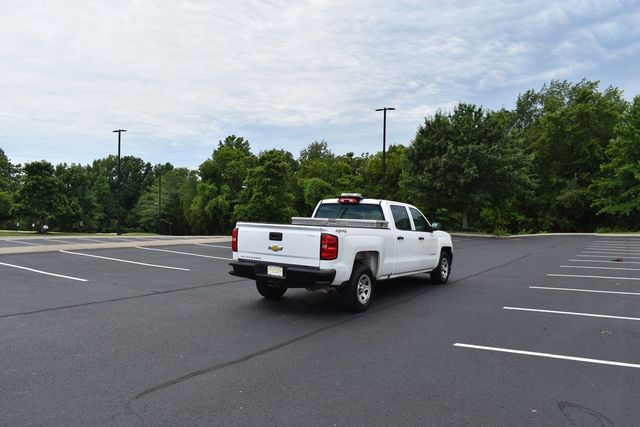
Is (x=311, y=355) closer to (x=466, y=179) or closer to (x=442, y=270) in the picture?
(x=442, y=270)

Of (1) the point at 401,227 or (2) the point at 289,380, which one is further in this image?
(1) the point at 401,227

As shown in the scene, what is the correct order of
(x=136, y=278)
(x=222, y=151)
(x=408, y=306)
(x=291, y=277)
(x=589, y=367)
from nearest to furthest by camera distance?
1. (x=589, y=367)
2. (x=291, y=277)
3. (x=408, y=306)
4. (x=136, y=278)
5. (x=222, y=151)

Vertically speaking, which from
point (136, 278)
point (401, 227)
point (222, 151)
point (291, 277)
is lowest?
point (136, 278)

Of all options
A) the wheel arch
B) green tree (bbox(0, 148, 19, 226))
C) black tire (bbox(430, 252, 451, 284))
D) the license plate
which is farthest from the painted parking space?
green tree (bbox(0, 148, 19, 226))

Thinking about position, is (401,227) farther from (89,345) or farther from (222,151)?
(222,151)

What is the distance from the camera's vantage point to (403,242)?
887 centimetres

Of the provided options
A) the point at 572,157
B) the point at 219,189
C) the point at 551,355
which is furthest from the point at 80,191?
the point at 551,355

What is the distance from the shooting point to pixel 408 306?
26.6 ft

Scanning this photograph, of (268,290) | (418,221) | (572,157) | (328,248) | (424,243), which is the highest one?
(572,157)

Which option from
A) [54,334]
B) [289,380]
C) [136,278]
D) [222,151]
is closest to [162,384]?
[289,380]

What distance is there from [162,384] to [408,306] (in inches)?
192

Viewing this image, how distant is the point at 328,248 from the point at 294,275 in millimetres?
684

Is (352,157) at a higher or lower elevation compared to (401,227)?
higher

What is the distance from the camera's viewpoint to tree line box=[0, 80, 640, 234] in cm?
3231
